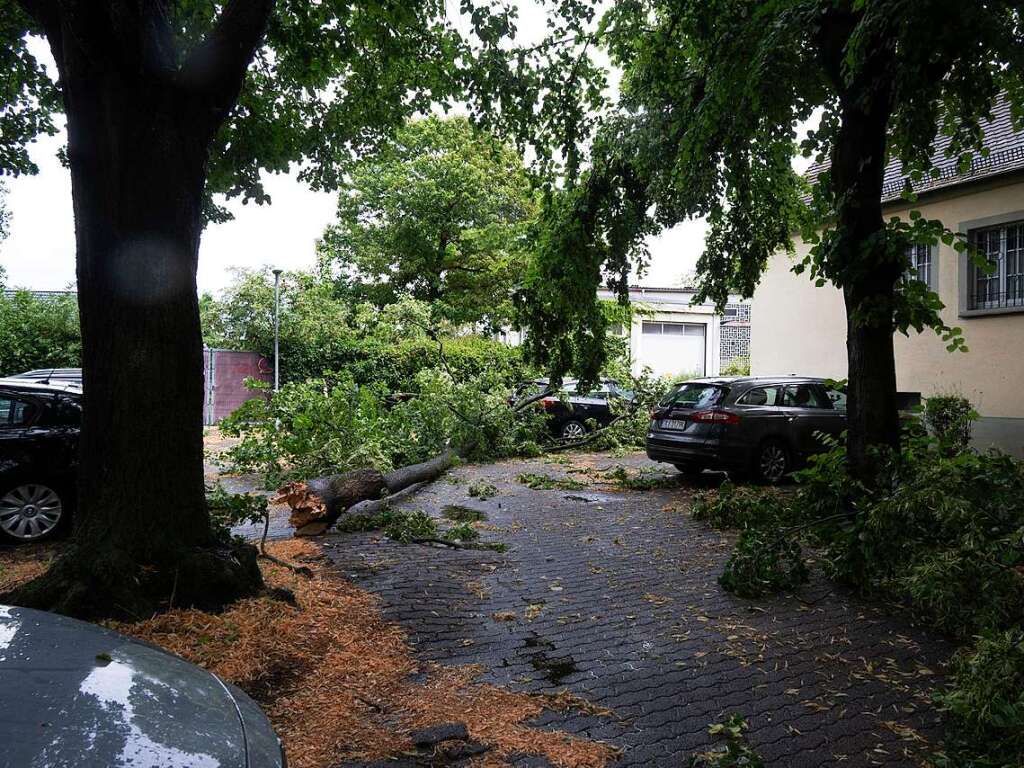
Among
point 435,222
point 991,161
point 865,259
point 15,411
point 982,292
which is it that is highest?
point 435,222

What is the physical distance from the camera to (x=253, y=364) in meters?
25.0

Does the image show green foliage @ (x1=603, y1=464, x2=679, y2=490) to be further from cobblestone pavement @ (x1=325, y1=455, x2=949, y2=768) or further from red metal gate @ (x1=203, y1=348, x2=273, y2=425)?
red metal gate @ (x1=203, y1=348, x2=273, y2=425)

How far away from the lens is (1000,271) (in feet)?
43.1

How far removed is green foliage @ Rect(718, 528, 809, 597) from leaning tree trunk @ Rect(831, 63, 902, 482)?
980 millimetres

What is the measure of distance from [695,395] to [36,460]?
8942 millimetres

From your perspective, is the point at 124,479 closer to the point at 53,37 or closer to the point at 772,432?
the point at 53,37

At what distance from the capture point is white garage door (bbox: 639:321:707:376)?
118 feet

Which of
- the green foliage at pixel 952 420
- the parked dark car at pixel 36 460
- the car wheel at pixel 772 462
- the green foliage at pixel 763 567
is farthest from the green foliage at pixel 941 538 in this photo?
the parked dark car at pixel 36 460

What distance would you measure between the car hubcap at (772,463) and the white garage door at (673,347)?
24.3 meters

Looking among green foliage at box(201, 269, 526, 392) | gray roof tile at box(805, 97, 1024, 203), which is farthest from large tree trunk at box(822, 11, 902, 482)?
green foliage at box(201, 269, 526, 392)

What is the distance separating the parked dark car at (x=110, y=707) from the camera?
5.24ft

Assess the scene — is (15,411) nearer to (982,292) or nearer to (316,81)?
(316,81)

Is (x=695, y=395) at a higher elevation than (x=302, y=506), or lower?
higher

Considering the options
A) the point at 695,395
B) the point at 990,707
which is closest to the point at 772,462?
the point at 695,395
